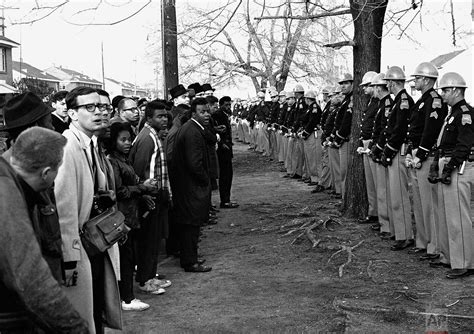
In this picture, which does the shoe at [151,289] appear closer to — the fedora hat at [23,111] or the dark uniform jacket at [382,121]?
the fedora hat at [23,111]

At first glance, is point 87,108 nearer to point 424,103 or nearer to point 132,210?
point 132,210

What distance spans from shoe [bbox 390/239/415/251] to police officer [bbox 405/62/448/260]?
10.7 inches

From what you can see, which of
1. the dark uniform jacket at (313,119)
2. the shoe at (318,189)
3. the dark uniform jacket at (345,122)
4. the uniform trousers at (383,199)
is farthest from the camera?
the dark uniform jacket at (313,119)

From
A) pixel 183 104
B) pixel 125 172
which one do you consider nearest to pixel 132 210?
pixel 125 172

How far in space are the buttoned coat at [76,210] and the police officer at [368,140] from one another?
614 centimetres

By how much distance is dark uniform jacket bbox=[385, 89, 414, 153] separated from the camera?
795 cm

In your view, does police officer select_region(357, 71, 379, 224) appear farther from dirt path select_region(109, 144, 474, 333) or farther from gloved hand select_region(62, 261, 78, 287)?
gloved hand select_region(62, 261, 78, 287)

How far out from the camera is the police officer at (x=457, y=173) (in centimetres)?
652

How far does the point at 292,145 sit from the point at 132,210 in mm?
11118

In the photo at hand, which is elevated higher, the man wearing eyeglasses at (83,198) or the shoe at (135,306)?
the man wearing eyeglasses at (83,198)

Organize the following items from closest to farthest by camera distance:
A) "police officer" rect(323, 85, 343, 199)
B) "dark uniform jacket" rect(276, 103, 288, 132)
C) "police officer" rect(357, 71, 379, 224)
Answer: "police officer" rect(357, 71, 379, 224) → "police officer" rect(323, 85, 343, 199) → "dark uniform jacket" rect(276, 103, 288, 132)

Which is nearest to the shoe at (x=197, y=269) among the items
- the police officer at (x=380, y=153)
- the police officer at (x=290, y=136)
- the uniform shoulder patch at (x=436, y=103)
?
the police officer at (x=380, y=153)

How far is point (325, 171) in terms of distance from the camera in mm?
13398

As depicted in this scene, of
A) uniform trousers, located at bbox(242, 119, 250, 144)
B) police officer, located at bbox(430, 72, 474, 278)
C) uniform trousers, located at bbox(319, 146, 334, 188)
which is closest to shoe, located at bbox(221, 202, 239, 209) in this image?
uniform trousers, located at bbox(319, 146, 334, 188)
